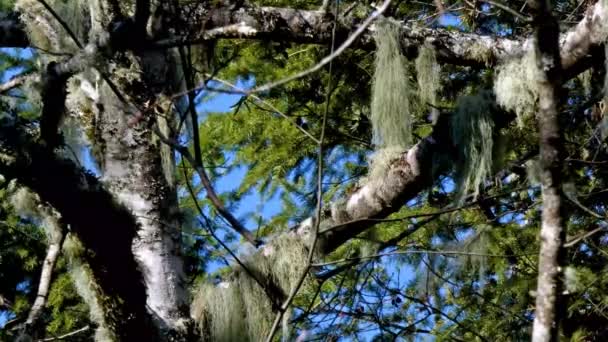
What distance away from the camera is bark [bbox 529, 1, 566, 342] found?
6.12ft

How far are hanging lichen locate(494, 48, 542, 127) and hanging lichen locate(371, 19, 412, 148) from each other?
0.99 ft

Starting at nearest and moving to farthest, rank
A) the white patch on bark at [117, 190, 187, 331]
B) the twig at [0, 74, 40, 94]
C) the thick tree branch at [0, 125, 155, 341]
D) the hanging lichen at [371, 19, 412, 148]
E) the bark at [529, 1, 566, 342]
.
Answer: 1. the bark at [529, 1, 566, 342]
2. the thick tree branch at [0, 125, 155, 341]
3. the white patch on bark at [117, 190, 187, 331]
4. the twig at [0, 74, 40, 94]
5. the hanging lichen at [371, 19, 412, 148]

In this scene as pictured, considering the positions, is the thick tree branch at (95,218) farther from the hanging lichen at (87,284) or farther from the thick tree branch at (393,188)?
the thick tree branch at (393,188)

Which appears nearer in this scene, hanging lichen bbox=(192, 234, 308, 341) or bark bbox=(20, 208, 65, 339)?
bark bbox=(20, 208, 65, 339)

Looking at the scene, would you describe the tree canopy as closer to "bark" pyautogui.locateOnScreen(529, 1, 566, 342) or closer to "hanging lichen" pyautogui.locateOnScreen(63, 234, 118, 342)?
"hanging lichen" pyautogui.locateOnScreen(63, 234, 118, 342)

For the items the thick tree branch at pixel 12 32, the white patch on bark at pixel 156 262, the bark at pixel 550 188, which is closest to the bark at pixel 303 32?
the thick tree branch at pixel 12 32

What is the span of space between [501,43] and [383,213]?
77cm

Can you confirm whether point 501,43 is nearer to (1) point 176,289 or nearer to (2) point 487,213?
(1) point 176,289

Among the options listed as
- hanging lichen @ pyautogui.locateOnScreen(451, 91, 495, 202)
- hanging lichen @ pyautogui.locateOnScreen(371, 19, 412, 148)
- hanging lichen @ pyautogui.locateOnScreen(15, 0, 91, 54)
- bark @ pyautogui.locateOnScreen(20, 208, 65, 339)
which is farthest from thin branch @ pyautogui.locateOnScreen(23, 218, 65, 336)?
hanging lichen @ pyautogui.locateOnScreen(451, 91, 495, 202)

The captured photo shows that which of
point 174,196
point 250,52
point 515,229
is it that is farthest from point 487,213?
point 174,196

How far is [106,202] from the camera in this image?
284cm

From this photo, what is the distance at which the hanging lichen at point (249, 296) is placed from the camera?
2977 mm

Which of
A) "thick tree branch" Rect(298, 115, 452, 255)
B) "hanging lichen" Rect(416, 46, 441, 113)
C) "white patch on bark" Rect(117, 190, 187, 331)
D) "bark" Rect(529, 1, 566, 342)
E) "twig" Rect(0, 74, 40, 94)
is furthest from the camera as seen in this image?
"hanging lichen" Rect(416, 46, 441, 113)

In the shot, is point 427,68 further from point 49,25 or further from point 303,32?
Answer: point 49,25
